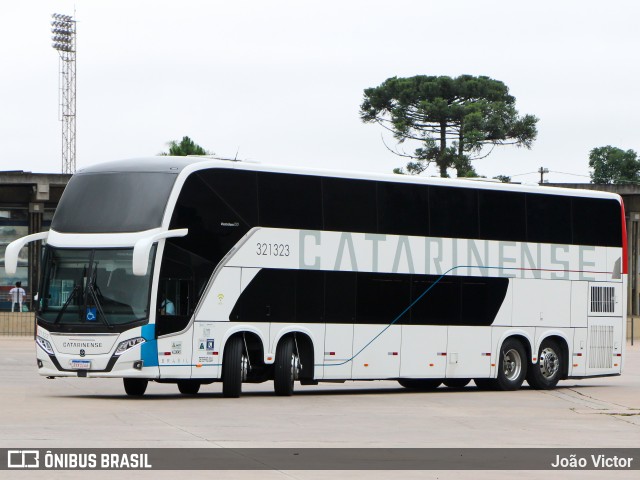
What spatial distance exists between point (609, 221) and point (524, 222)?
8.53 feet

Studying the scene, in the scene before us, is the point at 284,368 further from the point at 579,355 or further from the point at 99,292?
the point at 579,355

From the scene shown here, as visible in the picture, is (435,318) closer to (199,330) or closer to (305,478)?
(199,330)

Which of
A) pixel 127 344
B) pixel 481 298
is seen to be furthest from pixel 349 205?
pixel 127 344

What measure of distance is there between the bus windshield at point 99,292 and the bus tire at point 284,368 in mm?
2832

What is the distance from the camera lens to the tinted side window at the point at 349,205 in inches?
1011

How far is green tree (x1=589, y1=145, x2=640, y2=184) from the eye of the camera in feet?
443

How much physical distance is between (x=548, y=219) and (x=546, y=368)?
298 cm

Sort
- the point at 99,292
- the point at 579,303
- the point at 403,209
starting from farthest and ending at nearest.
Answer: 1. the point at 579,303
2. the point at 403,209
3. the point at 99,292

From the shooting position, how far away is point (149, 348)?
75.5ft

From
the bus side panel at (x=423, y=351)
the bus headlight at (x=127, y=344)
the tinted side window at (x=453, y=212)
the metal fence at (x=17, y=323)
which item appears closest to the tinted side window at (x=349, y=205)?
the tinted side window at (x=453, y=212)

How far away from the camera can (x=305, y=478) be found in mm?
13156

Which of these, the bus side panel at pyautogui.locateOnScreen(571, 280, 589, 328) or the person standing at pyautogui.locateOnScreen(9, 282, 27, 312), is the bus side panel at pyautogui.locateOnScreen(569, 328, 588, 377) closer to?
the bus side panel at pyautogui.locateOnScreen(571, 280, 589, 328)

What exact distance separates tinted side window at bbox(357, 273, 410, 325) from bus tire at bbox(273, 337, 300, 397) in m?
1.72

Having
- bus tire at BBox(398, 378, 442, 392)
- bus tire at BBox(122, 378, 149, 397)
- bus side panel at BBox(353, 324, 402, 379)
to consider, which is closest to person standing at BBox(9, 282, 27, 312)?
bus tire at BBox(398, 378, 442, 392)
